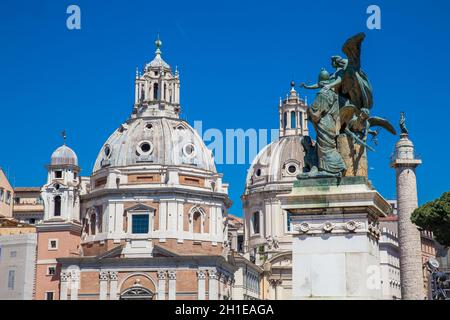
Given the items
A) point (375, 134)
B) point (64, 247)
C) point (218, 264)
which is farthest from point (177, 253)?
point (375, 134)

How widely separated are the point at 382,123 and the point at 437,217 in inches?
1804

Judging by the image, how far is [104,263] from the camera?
75.6 m

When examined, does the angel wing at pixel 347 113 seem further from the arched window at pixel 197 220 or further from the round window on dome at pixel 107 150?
the round window on dome at pixel 107 150

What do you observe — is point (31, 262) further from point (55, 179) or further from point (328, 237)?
point (328, 237)

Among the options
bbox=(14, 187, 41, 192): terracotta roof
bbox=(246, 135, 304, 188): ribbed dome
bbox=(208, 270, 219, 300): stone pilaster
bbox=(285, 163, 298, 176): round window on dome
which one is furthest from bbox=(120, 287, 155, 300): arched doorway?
bbox=(14, 187, 41, 192): terracotta roof

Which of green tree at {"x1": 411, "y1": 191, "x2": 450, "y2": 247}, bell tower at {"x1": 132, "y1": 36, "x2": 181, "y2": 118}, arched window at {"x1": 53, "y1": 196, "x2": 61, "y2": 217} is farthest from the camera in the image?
bell tower at {"x1": 132, "y1": 36, "x2": 181, "y2": 118}

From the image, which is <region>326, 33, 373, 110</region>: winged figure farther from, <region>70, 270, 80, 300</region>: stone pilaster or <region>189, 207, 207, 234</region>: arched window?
<region>189, 207, 207, 234</region>: arched window

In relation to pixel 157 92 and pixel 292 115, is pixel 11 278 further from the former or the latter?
pixel 292 115

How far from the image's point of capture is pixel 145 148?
266ft

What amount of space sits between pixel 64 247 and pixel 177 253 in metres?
11.5

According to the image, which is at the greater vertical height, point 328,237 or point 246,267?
point 246,267

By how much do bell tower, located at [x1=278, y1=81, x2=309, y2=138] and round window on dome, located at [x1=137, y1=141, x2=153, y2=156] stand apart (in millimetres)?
26496

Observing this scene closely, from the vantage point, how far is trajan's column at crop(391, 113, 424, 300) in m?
62.9
